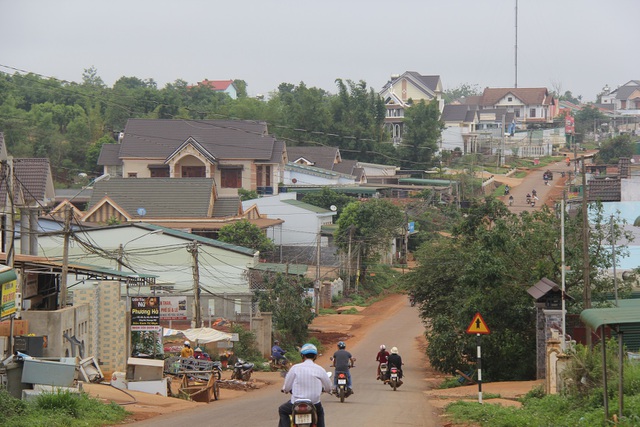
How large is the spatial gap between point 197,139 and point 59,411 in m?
59.0

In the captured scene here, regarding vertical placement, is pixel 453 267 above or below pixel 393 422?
above

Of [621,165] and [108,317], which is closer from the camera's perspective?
[108,317]

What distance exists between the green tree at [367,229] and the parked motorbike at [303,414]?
43.0 m

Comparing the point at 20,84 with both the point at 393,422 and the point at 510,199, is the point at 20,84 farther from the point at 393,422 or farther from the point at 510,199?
the point at 393,422

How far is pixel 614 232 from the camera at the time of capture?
2862cm

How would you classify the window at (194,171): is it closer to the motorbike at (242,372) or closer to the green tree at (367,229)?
the green tree at (367,229)

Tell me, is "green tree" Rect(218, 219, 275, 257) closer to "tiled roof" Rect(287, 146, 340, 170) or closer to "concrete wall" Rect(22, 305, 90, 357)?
"concrete wall" Rect(22, 305, 90, 357)

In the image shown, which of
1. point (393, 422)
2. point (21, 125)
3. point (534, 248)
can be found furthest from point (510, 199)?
point (393, 422)

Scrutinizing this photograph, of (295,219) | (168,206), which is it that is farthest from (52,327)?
(295,219)

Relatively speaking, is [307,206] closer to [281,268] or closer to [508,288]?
[281,268]

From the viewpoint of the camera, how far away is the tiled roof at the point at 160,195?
5747 cm

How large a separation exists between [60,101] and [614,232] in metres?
81.6

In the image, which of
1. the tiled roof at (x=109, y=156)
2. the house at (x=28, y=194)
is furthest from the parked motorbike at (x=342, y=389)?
the tiled roof at (x=109, y=156)

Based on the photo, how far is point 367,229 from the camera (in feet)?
183
